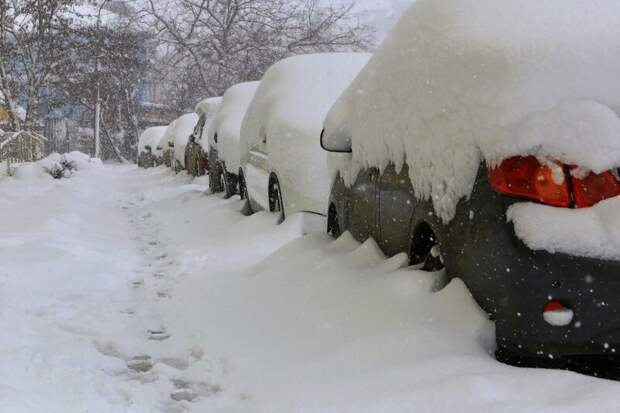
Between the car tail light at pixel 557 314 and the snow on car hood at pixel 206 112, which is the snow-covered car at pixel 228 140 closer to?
the snow on car hood at pixel 206 112

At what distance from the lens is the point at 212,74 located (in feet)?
96.0

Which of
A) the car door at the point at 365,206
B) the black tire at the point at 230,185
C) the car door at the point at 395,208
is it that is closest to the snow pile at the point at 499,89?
the car door at the point at 395,208

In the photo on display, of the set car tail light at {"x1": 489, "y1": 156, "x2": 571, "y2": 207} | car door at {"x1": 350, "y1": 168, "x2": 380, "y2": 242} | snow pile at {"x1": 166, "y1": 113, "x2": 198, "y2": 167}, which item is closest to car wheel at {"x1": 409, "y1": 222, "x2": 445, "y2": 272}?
car door at {"x1": 350, "y1": 168, "x2": 380, "y2": 242}

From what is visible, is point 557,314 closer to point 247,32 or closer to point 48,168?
point 48,168

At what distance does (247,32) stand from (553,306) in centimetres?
2491

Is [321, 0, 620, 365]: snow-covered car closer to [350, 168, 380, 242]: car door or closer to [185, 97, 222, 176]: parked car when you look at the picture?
[350, 168, 380, 242]: car door

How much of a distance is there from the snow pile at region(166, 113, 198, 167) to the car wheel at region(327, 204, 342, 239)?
14.9 meters

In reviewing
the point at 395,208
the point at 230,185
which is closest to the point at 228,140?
the point at 230,185

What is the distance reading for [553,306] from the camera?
2.67m

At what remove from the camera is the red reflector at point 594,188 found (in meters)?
2.62

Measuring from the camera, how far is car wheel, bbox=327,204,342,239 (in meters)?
5.83

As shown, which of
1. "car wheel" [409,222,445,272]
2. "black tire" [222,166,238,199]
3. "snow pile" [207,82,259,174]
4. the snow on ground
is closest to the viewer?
the snow on ground

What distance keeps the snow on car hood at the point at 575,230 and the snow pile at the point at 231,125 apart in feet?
28.7

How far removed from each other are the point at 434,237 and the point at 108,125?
48.0 m
